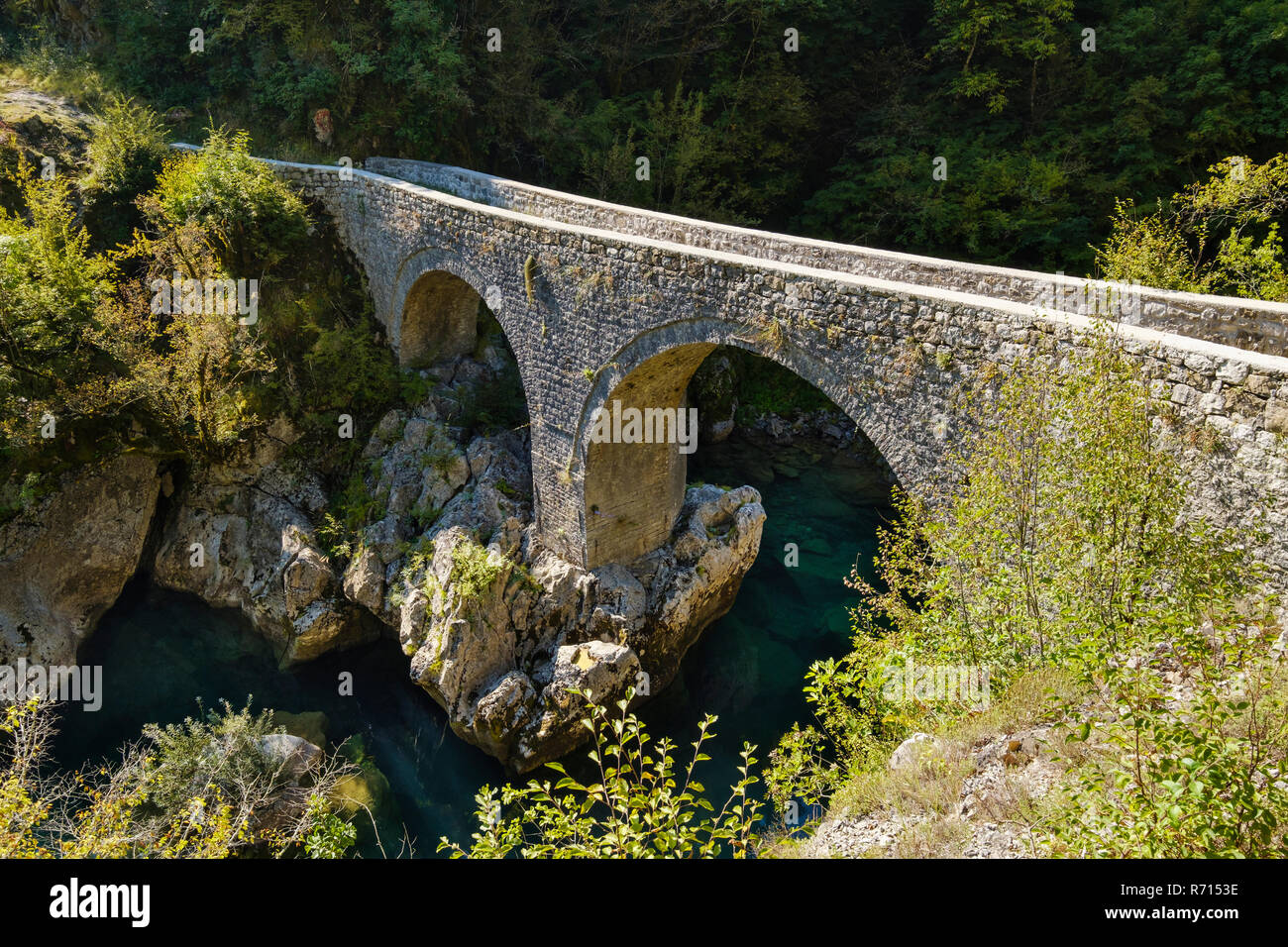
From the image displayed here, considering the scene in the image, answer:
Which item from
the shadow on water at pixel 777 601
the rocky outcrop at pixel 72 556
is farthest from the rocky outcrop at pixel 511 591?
Answer: the rocky outcrop at pixel 72 556

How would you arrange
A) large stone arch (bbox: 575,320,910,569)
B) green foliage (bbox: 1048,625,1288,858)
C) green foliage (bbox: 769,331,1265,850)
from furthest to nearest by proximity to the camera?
large stone arch (bbox: 575,320,910,569), green foliage (bbox: 769,331,1265,850), green foliage (bbox: 1048,625,1288,858)

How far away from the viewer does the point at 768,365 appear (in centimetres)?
2173

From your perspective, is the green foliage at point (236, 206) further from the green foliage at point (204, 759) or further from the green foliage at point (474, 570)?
the green foliage at point (204, 759)

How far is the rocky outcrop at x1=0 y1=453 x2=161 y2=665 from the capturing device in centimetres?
1289

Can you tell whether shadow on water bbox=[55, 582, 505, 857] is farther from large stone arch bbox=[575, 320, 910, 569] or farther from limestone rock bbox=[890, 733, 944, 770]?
limestone rock bbox=[890, 733, 944, 770]

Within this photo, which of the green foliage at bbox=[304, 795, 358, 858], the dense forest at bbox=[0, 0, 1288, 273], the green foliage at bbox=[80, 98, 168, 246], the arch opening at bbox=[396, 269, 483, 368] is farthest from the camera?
the dense forest at bbox=[0, 0, 1288, 273]

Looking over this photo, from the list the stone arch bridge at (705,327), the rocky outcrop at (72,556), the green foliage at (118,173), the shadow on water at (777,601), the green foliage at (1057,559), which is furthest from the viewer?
the green foliage at (118,173)

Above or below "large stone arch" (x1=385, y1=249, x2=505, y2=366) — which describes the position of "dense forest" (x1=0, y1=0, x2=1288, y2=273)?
above

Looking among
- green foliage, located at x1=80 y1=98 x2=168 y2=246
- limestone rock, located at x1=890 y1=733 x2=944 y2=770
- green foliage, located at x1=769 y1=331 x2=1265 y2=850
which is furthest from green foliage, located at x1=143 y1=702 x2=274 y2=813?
green foliage, located at x1=80 y1=98 x2=168 y2=246

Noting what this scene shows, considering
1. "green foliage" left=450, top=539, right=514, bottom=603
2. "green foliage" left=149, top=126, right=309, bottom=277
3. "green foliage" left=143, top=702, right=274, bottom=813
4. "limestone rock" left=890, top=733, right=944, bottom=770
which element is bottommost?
"green foliage" left=143, top=702, right=274, bottom=813

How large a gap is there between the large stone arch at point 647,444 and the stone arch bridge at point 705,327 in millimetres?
29

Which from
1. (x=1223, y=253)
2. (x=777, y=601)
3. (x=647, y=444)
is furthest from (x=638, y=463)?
(x=1223, y=253)

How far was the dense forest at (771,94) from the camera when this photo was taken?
1816cm

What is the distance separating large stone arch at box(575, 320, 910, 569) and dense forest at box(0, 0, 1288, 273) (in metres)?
10.9
